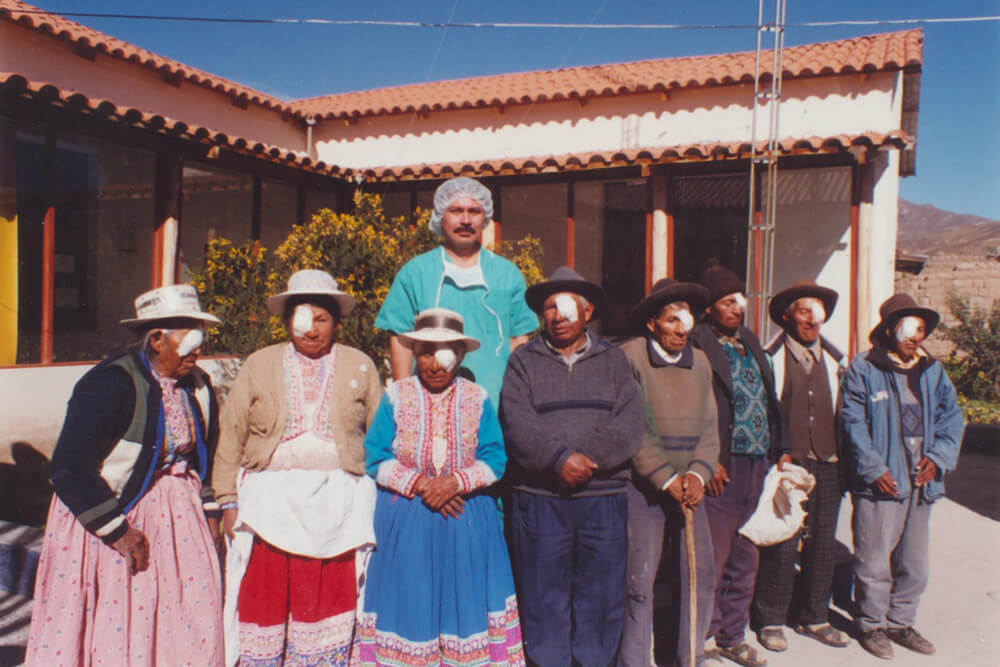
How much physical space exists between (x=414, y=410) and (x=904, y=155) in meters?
11.3

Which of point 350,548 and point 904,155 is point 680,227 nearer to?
point 904,155

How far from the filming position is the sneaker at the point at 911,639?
351cm

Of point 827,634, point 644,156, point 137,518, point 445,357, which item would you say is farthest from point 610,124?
point 137,518

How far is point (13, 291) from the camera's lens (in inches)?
242

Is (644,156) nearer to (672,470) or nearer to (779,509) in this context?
(779,509)

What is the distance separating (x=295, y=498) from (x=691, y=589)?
1.72m

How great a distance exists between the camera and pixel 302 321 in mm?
2732

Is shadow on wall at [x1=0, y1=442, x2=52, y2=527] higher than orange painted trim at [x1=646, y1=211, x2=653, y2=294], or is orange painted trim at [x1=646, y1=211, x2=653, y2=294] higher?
orange painted trim at [x1=646, y1=211, x2=653, y2=294]

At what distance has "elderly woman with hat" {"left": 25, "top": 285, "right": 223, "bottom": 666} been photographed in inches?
Result: 93.4

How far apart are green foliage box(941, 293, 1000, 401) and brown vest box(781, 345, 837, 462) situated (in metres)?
10.2

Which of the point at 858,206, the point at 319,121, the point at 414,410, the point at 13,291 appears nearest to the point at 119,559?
the point at 414,410

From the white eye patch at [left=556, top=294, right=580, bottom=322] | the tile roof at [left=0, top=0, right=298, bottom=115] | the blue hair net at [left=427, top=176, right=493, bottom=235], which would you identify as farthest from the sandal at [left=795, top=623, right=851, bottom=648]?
the tile roof at [left=0, top=0, right=298, bottom=115]

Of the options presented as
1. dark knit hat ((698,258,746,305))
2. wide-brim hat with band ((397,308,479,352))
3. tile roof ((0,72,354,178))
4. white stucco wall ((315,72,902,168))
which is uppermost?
white stucco wall ((315,72,902,168))

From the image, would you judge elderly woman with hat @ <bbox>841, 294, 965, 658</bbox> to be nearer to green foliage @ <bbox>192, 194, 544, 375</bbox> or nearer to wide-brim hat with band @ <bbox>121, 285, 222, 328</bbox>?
wide-brim hat with band @ <bbox>121, 285, 222, 328</bbox>
